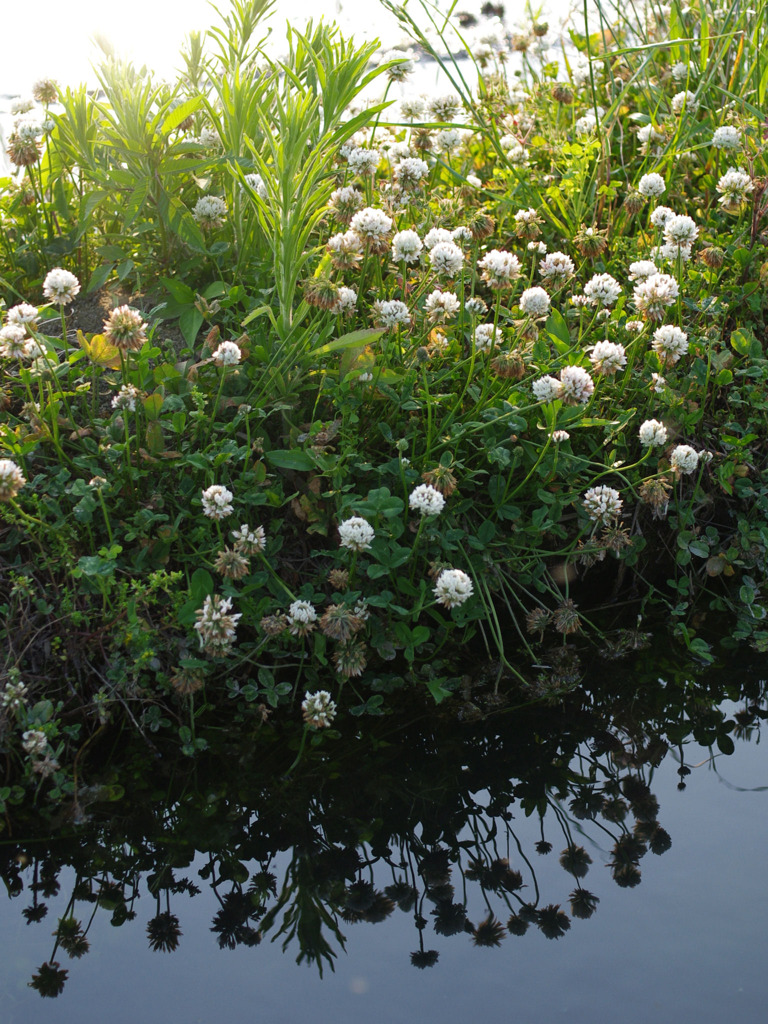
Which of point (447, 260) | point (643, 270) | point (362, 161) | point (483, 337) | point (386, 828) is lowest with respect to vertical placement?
point (386, 828)

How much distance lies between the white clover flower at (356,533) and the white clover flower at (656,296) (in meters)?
1.00

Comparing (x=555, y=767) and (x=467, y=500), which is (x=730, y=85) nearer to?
(x=467, y=500)

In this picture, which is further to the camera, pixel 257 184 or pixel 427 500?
pixel 257 184

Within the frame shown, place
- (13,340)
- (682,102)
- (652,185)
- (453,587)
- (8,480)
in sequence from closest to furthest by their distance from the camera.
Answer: (8,480) < (453,587) < (13,340) < (652,185) < (682,102)

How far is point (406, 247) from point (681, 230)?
2.60 feet

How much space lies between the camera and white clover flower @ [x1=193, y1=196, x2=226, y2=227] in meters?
2.70

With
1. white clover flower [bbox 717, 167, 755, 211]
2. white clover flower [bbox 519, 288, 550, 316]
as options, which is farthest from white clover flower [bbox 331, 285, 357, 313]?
white clover flower [bbox 717, 167, 755, 211]

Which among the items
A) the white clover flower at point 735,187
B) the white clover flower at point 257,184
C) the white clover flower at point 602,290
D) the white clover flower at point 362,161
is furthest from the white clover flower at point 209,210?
the white clover flower at point 735,187

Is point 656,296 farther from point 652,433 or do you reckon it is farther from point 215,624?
point 215,624

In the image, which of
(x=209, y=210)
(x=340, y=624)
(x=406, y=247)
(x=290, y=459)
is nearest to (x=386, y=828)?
(x=340, y=624)

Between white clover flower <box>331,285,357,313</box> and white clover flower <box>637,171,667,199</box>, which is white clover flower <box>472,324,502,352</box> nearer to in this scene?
white clover flower <box>331,285,357,313</box>

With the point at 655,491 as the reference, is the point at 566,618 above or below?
below

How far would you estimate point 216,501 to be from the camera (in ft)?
6.50

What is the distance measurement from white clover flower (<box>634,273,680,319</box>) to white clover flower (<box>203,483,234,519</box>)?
1203 millimetres
